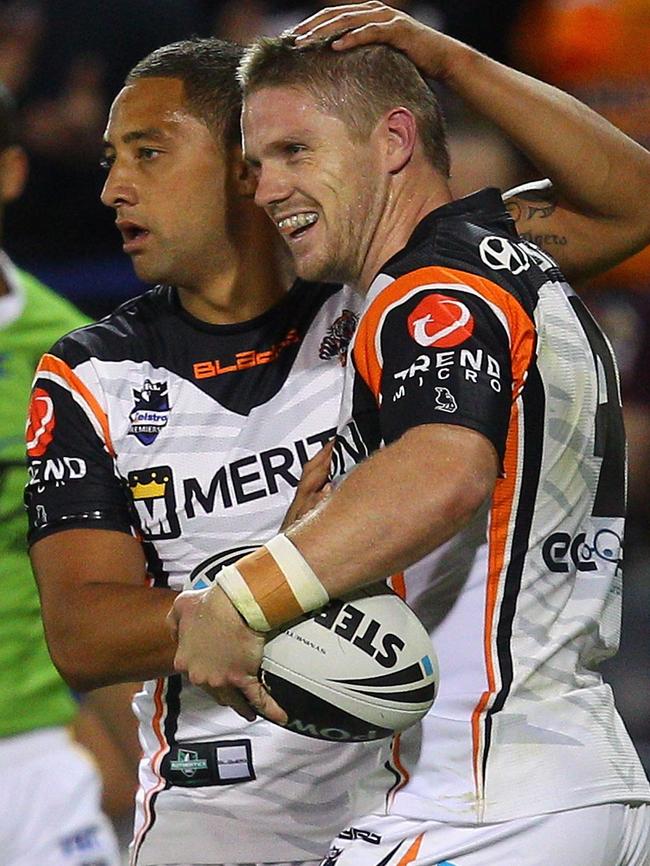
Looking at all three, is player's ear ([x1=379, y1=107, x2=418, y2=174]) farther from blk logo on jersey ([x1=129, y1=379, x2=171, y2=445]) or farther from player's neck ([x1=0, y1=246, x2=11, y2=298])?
player's neck ([x1=0, y1=246, x2=11, y2=298])

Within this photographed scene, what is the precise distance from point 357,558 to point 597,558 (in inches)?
21.8

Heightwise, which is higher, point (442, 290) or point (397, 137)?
point (397, 137)

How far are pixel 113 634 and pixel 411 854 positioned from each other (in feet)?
2.78

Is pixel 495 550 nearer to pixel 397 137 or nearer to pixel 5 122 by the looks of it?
pixel 397 137

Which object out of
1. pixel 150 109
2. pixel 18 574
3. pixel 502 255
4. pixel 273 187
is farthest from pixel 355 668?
pixel 18 574

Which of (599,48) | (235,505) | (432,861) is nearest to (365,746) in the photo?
(235,505)

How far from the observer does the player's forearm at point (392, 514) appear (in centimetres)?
203

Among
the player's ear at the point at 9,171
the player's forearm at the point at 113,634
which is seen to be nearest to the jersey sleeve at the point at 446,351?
the player's forearm at the point at 113,634

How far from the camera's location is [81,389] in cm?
313

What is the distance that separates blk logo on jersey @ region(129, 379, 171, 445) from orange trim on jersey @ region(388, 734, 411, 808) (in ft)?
3.03

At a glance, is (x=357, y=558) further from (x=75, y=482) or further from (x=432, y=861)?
(x=75, y=482)

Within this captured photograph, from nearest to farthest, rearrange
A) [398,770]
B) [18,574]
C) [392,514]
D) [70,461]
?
[392,514] < [398,770] < [70,461] < [18,574]

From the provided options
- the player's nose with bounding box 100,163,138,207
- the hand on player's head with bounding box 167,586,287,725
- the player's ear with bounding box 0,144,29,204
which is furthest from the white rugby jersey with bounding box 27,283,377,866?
the player's ear with bounding box 0,144,29,204

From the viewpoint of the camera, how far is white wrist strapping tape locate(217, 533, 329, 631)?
6.70 ft
